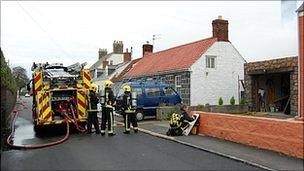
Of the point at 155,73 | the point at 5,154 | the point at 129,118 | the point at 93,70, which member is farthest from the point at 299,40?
the point at 93,70

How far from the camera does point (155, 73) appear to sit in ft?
113

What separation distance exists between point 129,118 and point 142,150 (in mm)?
4718

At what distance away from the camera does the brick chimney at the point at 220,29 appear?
32.0 metres

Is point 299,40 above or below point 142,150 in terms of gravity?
above

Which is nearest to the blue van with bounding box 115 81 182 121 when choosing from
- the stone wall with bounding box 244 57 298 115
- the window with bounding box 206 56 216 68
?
the stone wall with bounding box 244 57 298 115

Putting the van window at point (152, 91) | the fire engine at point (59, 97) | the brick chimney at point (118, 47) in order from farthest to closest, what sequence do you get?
the brick chimney at point (118, 47)
the van window at point (152, 91)
the fire engine at point (59, 97)

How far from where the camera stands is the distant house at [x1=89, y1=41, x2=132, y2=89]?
53.4 meters

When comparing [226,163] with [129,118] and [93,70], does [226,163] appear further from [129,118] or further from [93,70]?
[93,70]

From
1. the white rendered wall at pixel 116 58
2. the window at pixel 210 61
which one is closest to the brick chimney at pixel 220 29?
Result: the window at pixel 210 61

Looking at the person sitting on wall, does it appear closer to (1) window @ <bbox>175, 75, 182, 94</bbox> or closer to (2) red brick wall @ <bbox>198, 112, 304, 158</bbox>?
(2) red brick wall @ <bbox>198, 112, 304, 158</bbox>

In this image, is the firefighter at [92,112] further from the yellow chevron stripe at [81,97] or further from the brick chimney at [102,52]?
the brick chimney at [102,52]

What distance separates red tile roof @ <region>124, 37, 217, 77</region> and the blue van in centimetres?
618

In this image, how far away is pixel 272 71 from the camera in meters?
26.3

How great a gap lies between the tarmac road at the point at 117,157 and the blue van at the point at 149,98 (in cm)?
860
